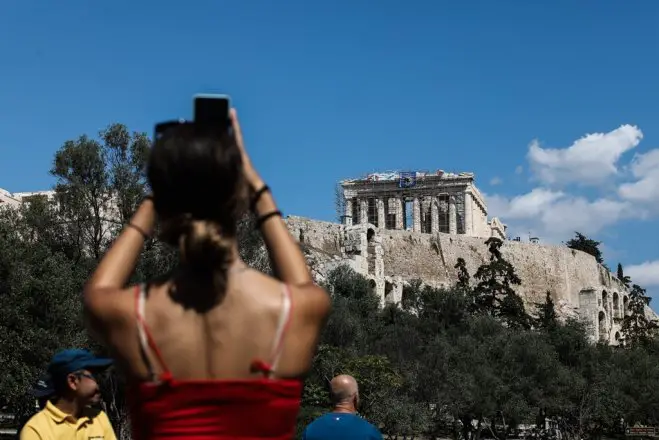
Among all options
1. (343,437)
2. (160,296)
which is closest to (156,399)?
(160,296)

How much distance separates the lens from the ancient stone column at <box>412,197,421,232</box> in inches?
3231

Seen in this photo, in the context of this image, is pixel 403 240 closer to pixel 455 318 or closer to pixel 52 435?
pixel 455 318

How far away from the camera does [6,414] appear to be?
3244 centimetres

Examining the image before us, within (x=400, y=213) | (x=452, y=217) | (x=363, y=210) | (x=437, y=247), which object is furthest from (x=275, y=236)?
(x=363, y=210)

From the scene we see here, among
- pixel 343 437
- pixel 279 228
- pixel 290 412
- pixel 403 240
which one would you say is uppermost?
pixel 403 240

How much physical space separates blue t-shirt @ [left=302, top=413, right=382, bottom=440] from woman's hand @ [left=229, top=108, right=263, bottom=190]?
2362 mm

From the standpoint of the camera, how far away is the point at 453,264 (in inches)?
2717

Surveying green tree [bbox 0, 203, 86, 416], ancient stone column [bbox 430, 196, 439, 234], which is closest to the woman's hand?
green tree [bbox 0, 203, 86, 416]

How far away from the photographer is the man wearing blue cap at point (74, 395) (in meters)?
3.75

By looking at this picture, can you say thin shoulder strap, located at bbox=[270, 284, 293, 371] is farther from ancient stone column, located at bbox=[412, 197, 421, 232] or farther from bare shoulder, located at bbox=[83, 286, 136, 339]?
ancient stone column, located at bbox=[412, 197, 421, 232]

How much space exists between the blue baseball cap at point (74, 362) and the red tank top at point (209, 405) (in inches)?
82.9

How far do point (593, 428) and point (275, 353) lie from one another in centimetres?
4010

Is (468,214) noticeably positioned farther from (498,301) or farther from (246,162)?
(246,162)

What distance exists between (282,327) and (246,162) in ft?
1.24
